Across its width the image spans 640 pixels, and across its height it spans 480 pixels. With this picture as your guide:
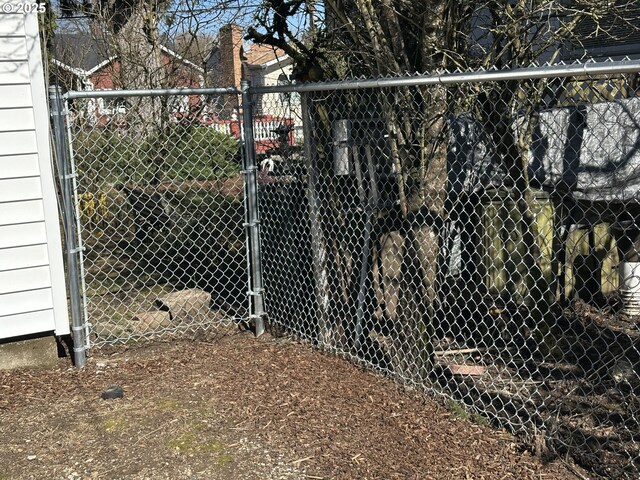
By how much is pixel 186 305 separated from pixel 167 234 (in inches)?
84.7

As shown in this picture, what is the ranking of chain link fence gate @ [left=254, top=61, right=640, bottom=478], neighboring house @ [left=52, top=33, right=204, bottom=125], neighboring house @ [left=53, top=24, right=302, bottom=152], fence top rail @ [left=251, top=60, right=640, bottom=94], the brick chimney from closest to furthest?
fence top rail @ [left=251, top=60, right=640, bottom=94] → chain link fence gate @ [left=254, top=61, right=640, bottom=478] → neighboring house @ [left=53, top=24, right=302, bottom=152] → the brick chimney → neighboring house @ [left=52, top=33, right=204, bottom=125]

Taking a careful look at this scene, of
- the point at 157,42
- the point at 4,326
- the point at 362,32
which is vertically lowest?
the point at 4,326

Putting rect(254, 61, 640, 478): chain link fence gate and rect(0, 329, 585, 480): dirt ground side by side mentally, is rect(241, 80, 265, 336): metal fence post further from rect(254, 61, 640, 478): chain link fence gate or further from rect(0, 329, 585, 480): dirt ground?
rect(0, 329, 585, 480): dirt ground

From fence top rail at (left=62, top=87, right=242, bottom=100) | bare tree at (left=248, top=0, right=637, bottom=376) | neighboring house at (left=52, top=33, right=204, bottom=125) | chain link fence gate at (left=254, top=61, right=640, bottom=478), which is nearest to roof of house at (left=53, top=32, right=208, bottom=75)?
neighboring house at (left=52, top=33, right=204, bottom=125)

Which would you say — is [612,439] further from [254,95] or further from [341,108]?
[254,95]

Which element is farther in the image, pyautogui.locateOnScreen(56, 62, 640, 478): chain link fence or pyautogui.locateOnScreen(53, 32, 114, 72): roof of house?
pyautogui.locateOnScreen(53, 32, 114, 72): roof of house

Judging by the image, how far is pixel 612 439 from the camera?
3.40 m

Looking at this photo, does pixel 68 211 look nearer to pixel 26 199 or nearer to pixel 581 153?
pixel 26 199

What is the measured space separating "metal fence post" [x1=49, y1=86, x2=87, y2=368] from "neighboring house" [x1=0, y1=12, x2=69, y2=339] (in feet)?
0.25

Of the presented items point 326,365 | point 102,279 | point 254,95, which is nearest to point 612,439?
point 326,365

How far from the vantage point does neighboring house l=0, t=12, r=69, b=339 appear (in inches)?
170

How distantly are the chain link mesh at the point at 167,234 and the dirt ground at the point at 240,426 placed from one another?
696mm

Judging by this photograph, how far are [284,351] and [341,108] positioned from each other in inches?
67.3

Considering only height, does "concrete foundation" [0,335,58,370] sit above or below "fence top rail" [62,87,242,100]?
below
